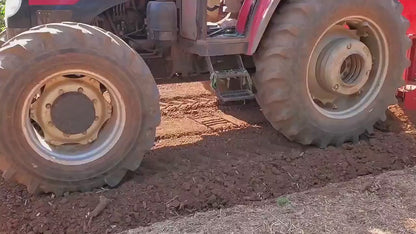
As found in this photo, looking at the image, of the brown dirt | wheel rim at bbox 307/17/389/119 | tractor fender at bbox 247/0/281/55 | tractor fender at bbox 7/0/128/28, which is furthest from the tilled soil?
tractor fender at bbox 7/0/128/28

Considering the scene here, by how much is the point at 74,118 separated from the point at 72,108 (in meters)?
0.07

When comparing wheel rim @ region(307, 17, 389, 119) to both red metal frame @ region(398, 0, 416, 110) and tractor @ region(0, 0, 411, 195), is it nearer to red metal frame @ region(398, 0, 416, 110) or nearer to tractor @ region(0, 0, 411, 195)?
tractor @ region(0, 0, 411, 195)

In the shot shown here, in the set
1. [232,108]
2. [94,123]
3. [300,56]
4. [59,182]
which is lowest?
[232,108]

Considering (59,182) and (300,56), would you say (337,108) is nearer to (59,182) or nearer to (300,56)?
(300,56)

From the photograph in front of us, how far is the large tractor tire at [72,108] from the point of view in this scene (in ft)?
12.0

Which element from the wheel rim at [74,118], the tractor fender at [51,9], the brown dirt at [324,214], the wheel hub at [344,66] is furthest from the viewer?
the wheel hub at [344,66]

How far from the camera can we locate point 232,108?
600 centimetres

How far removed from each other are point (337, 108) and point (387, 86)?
52 centimetres

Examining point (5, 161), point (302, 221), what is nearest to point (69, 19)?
point (5, 161)

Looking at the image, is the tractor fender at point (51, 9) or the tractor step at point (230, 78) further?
the tractor step at point (230, 78)

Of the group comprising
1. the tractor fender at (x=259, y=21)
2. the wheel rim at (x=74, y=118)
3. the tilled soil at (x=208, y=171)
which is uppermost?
the tractor fender at (x=259, y=21)

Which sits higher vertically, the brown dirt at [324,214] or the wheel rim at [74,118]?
the wheel rim at [74,118]

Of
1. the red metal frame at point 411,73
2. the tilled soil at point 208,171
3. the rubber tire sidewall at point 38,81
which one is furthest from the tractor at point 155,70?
the red metal frame at point 411,73

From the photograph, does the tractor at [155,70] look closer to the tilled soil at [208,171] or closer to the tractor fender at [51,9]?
the tractor fender at [51,9]
